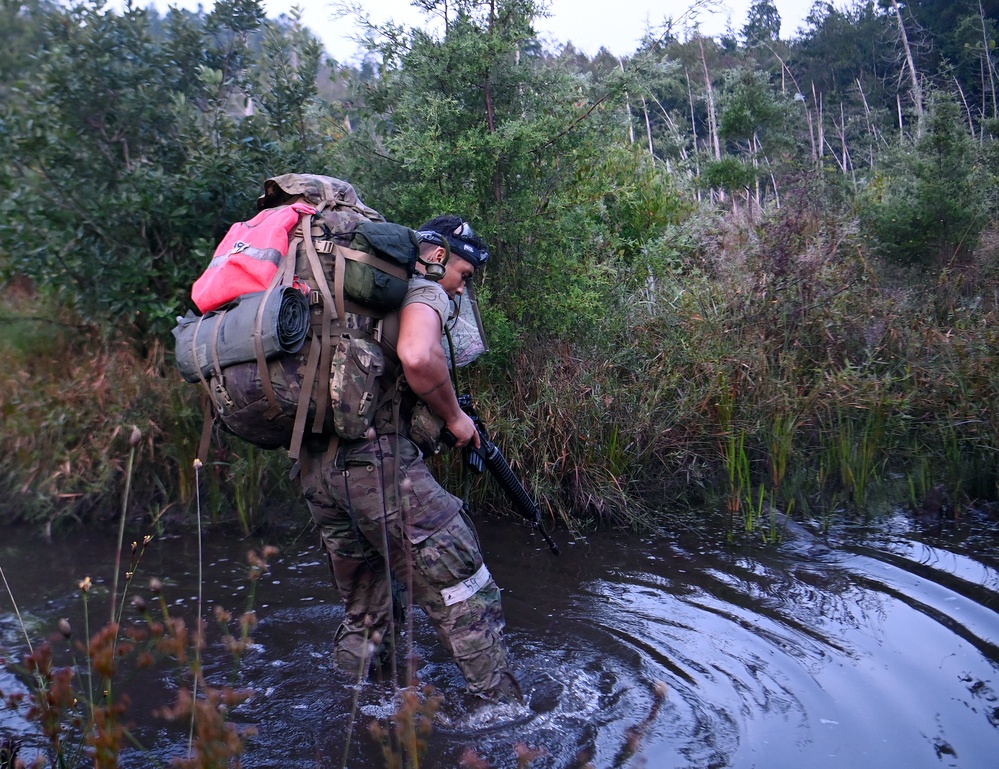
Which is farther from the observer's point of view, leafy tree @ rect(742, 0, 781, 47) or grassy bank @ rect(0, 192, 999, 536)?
leafy tree @ rect(742, 0, 781, 47)

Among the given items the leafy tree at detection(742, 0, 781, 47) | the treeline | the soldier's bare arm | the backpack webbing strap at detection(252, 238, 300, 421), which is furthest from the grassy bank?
the leafy tree at detection(742, 0, 781, 47)

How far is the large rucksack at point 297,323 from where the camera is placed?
114 inches

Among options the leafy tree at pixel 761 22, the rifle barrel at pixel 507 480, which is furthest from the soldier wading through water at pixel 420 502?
the leafy tree at pixel 761 22

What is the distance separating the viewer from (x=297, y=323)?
9.46 feet

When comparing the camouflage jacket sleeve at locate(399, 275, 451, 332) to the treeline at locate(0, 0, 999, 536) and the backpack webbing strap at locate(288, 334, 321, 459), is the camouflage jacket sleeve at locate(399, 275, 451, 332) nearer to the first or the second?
the backpack webbing strap at locate(288, 334, 321, 459)

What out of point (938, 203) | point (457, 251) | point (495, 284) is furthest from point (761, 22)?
point (457, 251)

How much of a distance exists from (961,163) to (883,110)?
8.63m

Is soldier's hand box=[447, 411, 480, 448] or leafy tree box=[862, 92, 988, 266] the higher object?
leafy tree box=[862, 92, 988, 266]

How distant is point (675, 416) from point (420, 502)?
9.14 ft

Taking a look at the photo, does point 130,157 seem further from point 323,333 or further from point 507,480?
point 507,480

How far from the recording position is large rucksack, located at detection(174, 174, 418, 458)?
9.46ft

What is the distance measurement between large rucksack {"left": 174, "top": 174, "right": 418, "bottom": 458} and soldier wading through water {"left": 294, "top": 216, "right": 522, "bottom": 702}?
0.34ft

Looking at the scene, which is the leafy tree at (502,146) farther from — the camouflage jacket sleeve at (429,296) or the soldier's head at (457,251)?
the camouflage jacket sleeve at (429,296)

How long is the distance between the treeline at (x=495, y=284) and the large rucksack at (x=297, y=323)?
2.19 m
